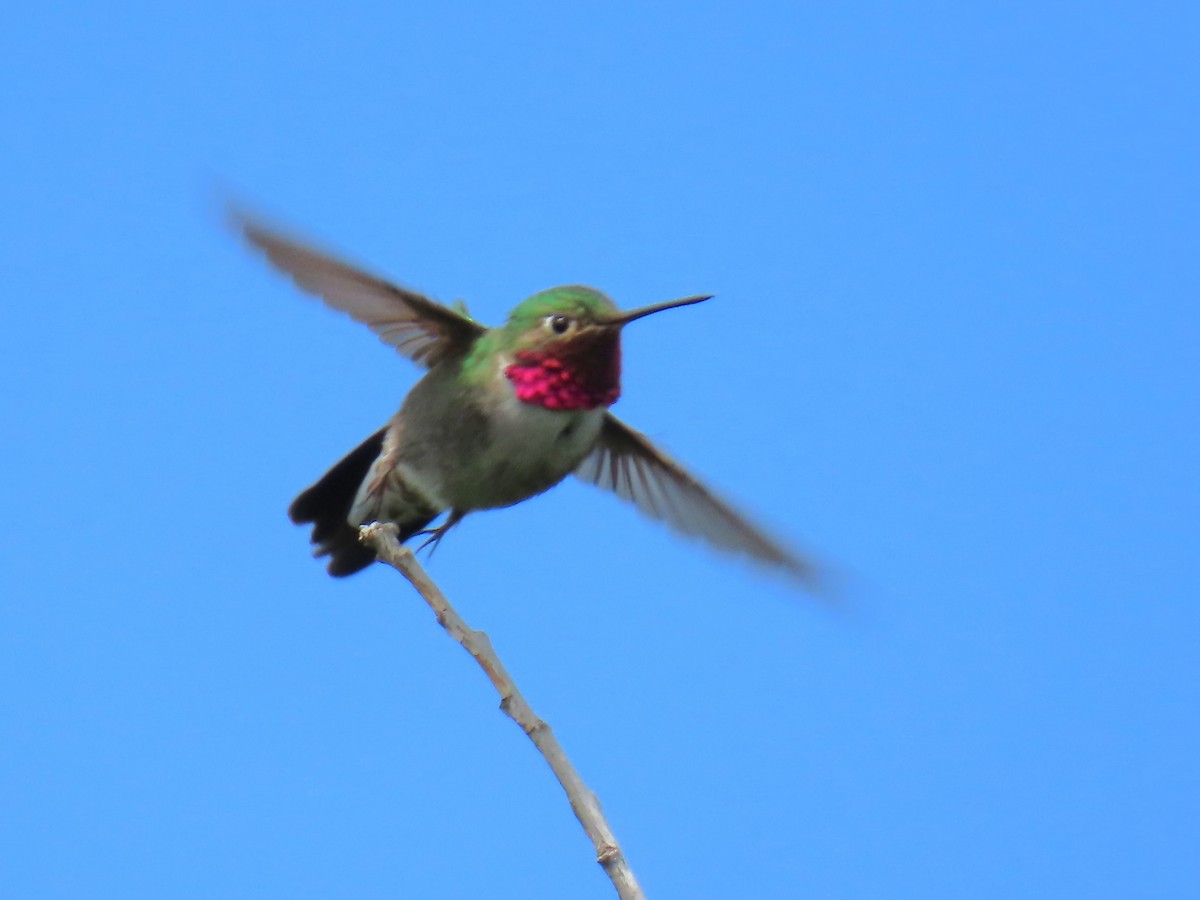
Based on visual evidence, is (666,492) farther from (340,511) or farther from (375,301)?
(375,301)

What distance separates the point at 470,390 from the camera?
686cm

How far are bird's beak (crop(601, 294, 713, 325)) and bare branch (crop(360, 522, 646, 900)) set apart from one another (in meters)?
1.98

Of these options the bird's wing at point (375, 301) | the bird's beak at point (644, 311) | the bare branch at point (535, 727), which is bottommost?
the bare branch at point (535, 727)

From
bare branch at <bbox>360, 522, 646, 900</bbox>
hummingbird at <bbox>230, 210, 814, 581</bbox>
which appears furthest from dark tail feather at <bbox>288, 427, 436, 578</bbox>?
bare branch at <bbox>360, 522, 646, 900</bbox>

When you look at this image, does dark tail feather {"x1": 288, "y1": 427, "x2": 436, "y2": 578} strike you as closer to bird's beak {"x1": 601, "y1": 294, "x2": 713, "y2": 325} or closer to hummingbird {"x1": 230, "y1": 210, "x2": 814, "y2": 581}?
hummingbird {"x1": 230, "y1": 210, "x2": 814, "y2": 581}

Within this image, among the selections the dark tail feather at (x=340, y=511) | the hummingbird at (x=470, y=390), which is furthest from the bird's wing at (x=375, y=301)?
the dark tail feather at (x=340, y=511)

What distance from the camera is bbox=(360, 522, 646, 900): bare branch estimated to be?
327 centimetres

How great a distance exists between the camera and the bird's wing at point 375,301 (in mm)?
6648

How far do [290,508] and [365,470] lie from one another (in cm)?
44

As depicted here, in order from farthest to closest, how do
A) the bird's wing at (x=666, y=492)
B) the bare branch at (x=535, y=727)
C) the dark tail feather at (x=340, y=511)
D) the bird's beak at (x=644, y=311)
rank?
the bird's wing at (x=666, y=492)
the dark tail feather at (x=340, y=511)
the bird's beak at (x=644, y=311)
the bare branch at (x=535, y=727)

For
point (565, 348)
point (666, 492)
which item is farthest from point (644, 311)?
point (666, 492)

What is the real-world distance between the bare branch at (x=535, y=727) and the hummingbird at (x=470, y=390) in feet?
6.54

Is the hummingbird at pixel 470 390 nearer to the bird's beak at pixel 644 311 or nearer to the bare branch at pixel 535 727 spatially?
the bird's beak at pixel 644 311

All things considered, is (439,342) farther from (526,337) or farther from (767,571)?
(767,571)
